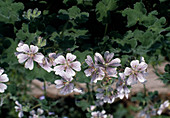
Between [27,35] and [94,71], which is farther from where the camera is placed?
[27,35]

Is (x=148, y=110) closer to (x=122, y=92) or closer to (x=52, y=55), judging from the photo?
(x=122, y=92)

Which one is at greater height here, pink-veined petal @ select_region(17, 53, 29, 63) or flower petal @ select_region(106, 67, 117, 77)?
pink-veined petal @ select_region(17, 53, 29, 63)

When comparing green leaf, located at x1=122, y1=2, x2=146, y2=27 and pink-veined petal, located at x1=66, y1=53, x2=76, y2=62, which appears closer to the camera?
pink-veined petal, located at x1=66, y1=53, x2=76, y2=62

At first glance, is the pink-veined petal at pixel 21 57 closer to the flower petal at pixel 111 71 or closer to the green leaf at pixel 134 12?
the flower petal at pixel 111 71

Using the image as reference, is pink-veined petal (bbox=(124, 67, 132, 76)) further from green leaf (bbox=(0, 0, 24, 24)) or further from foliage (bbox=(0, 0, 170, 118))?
green leaf (bbox=(0, 0, 24, 24))

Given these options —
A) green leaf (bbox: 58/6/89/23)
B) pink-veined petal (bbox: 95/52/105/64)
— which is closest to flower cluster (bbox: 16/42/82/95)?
pink-veined petal (bbox: 95/52/105/64)

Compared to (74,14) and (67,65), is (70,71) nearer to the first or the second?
(67,65)

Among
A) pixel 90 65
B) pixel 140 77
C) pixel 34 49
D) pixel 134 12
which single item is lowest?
pixel 140 77

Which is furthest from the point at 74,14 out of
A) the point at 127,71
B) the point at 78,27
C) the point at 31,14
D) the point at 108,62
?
the point at 127,71
